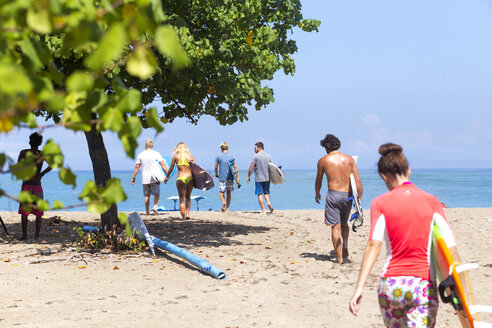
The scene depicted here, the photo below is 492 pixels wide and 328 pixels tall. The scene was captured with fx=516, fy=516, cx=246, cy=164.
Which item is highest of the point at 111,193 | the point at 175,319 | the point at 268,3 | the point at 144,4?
the point at 268,3

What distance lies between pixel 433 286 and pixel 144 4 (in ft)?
9.22

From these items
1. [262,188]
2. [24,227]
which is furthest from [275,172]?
[24,227]

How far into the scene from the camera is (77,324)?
19.8ft

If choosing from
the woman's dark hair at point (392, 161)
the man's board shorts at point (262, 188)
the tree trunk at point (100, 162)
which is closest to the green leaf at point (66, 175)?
the woman's dark hair at point (392, 161)

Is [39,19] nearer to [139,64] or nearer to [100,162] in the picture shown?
[139,64]

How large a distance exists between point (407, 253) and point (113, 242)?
7.31m

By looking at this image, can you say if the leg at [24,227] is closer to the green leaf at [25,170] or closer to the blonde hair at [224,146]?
the blonde hair at [224,146]

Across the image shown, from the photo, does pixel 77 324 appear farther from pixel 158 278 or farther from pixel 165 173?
pixel 165 173

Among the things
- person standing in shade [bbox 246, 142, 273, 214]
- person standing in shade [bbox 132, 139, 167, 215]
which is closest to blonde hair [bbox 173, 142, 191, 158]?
person standing in shade [bbox 132, 139, 167, 215]

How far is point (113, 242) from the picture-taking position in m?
9.84

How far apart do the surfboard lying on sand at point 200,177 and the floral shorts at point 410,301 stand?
10839 mm

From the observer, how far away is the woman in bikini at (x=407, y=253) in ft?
11.5

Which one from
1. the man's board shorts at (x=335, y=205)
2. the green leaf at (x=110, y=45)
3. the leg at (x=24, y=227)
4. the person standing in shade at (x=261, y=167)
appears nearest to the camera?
the green leaf at (x=110, y=45)

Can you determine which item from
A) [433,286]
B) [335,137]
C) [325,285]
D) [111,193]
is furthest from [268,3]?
[111,193]
